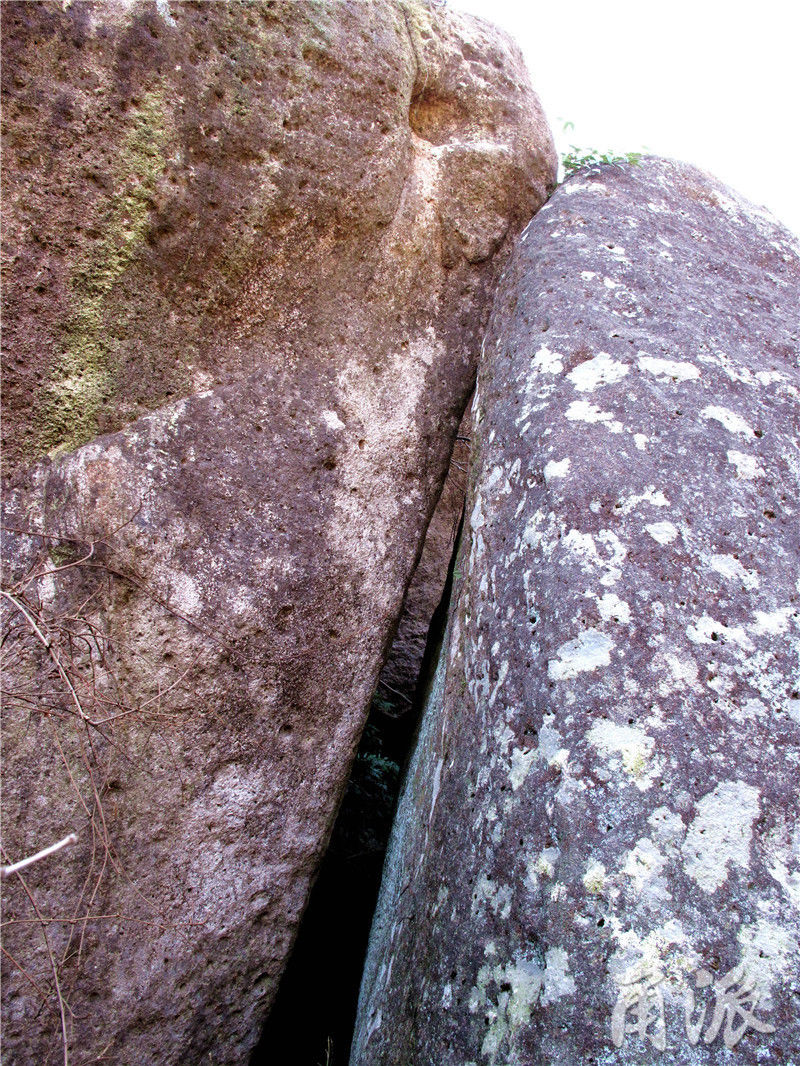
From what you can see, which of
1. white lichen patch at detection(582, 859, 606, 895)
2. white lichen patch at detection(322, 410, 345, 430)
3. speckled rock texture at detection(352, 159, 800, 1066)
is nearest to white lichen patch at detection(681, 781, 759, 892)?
speckled rock texture at detection(352, 159, 800, 1066)

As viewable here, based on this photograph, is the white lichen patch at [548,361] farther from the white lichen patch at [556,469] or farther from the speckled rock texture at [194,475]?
the speckled rock texture at [194,475]

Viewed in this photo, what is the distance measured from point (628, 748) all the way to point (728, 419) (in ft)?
2.69

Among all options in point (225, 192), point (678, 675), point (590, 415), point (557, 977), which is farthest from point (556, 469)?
point (225, 192)

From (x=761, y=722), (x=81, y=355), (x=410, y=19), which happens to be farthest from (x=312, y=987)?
(x=410, y=19)

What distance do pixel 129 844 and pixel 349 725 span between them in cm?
60

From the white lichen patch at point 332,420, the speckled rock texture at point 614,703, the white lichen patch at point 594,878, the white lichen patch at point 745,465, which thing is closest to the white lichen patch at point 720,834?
the speckled rock texture at point 614,703

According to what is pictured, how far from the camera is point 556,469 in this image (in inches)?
65.2

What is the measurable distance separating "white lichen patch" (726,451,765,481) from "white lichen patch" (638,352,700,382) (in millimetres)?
223

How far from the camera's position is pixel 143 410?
72.5 inches

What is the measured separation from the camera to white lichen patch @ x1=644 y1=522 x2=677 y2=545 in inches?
60.4

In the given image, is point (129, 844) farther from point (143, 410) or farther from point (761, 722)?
point (761, 722)

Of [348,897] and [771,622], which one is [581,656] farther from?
[348,897]

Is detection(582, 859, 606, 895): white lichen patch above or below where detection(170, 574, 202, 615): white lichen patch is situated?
above

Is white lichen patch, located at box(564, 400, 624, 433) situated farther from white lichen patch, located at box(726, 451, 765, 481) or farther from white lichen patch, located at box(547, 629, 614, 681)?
white lichen patch, located at box(547, 629, 614, 681)
